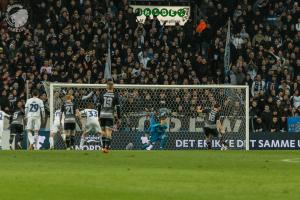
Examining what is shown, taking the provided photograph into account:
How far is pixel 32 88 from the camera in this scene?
116 ft

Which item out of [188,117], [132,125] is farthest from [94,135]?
[188,117]

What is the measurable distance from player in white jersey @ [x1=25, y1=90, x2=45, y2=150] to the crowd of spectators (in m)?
2.13

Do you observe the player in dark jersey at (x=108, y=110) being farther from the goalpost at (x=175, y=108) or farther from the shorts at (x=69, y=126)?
the goalpost at (x=175, y=108)

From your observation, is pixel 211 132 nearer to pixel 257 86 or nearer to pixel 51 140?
pixel 257 86

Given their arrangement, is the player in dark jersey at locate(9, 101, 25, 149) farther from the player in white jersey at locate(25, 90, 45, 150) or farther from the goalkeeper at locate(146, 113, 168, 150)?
the goalkeeper at locate(146, 113, 168, 150)

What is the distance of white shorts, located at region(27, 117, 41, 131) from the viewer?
1293 inches

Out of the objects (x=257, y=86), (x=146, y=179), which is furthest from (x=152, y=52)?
(x=146, y=179)

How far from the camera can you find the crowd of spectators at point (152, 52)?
118ft

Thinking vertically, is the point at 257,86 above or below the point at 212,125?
above

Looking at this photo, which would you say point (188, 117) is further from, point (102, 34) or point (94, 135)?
point (102, 34)

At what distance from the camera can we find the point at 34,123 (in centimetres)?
3300

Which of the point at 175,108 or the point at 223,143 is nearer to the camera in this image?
the point at 223,143

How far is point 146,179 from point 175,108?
19614 mm

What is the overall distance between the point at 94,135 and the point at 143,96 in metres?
2.33
